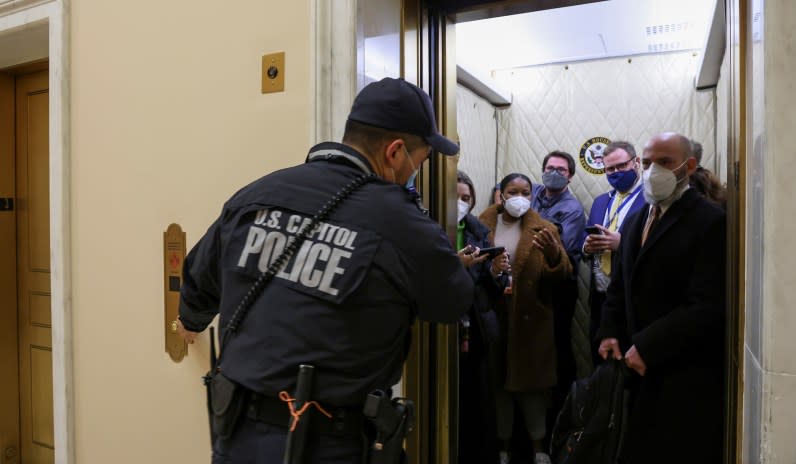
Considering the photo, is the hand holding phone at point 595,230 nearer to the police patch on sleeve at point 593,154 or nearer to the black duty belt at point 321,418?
the police patch on sleeve at point 593,154

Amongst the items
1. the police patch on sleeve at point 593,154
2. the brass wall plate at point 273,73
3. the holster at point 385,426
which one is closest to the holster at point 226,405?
the holster at point 385,426

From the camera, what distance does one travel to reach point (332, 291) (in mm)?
1024

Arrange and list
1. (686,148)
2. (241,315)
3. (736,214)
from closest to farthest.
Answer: (241,315) → (736,214) → (686,148)

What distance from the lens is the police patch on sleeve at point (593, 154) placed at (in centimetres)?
369

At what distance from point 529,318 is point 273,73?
5.49 ft

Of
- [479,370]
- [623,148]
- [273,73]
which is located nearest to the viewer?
[273,73]

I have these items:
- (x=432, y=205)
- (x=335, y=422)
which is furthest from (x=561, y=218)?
(x=335, y=422)

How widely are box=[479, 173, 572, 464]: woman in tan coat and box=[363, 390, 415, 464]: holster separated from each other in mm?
1652

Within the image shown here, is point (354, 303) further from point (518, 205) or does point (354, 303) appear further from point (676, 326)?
point (518, 205)

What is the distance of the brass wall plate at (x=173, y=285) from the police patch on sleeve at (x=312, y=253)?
803mm

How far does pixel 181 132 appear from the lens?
5.85ft

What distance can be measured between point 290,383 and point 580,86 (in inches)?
133

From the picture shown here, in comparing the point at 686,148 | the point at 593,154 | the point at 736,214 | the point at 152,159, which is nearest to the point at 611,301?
the point at 686,148

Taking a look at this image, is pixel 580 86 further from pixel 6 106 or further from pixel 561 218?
pixel 6 106
